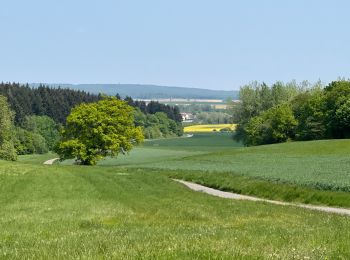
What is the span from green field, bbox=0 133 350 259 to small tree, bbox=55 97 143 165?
83.1 ft

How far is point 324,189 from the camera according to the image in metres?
37.8

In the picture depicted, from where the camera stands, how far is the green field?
9.01 m

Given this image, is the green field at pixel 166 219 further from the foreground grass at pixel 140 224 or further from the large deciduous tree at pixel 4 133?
the large deciduous tree at pixel 4 133

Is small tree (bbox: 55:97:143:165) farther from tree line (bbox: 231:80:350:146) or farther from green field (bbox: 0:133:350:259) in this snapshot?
tree line (bbox: 231:80:350:146)

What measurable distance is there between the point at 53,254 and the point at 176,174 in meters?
52.8

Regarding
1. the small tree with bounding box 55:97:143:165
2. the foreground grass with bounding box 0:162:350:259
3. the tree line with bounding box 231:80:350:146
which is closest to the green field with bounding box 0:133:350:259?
the foreground grass with bounding box 0:162:350:259

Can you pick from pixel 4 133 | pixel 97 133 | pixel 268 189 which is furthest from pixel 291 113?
pixel 268 189

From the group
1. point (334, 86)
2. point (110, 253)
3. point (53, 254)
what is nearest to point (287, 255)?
point (110, 253)

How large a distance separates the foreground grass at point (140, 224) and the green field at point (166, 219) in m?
0.03

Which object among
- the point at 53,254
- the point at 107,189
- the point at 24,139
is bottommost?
the point at 24,139

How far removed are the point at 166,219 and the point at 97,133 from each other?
6370 cm

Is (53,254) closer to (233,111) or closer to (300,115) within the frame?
(300,115)

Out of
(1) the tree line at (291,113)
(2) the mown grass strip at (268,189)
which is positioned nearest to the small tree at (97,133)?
(2) the mown grass strip at (268,189)

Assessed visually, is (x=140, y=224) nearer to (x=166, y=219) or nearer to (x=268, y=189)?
(x=166, y=219)
